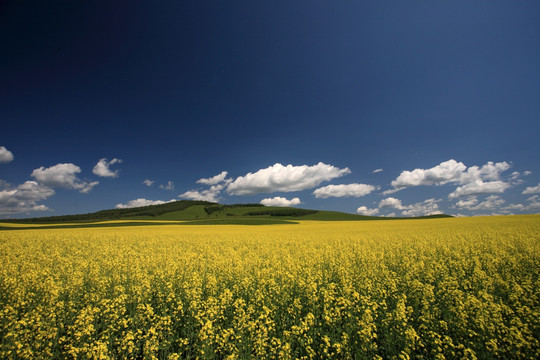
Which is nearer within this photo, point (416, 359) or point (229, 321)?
point (416, 359)

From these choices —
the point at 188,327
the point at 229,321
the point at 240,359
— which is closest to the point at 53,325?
the point at 188,327

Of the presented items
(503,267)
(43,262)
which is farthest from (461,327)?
(43,262)

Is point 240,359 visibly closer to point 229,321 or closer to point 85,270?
point 229,321

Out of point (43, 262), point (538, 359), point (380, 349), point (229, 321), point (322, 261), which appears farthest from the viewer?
point (43, 262)

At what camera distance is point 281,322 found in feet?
17.9

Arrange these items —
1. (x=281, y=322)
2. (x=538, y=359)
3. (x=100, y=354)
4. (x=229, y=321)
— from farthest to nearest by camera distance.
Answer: (x=229, y=321) → (x=281, y=322) → (x=538, y=359) → (x=100, y=354)

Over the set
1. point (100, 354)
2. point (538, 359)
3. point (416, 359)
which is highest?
point (100, 354)

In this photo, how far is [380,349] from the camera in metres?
5.04

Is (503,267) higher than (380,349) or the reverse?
higher

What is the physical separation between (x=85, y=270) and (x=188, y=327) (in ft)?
24.3

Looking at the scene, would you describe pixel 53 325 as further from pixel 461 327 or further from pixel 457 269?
pixel 457 269

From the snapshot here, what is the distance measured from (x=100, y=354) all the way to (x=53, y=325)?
2850mm

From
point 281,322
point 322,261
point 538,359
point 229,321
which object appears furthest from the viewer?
point 322,261

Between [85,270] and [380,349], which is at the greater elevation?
[85,270]
